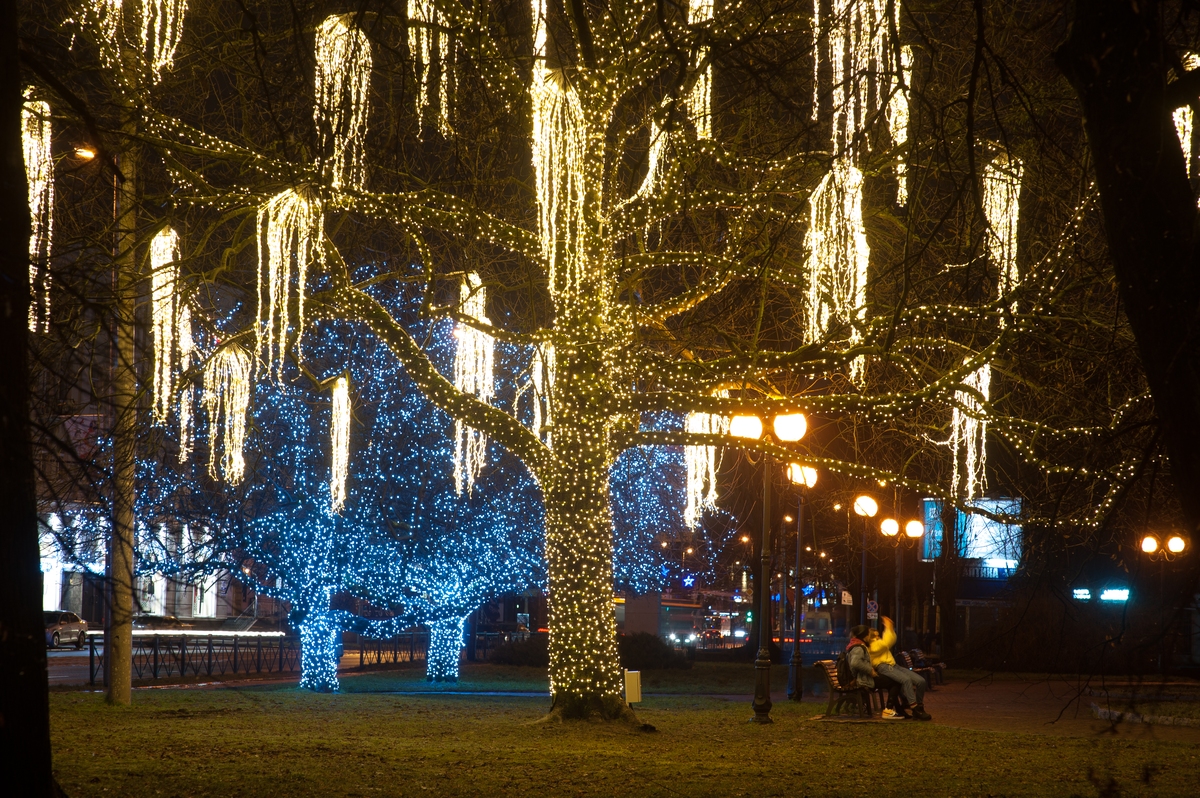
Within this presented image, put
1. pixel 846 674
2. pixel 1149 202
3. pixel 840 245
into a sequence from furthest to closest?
pixel 846 674
pixel 840 245
pixel 1149 202

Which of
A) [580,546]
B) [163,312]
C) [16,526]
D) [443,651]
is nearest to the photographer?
[16,526]

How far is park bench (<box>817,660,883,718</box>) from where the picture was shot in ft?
57.6

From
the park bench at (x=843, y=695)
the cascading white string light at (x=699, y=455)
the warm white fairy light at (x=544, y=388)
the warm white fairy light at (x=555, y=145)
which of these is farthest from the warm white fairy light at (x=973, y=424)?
the warm white fairy light at (x=555, y=145)

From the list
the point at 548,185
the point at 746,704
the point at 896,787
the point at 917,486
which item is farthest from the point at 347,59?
the point at 746,704

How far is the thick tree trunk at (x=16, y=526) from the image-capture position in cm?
533

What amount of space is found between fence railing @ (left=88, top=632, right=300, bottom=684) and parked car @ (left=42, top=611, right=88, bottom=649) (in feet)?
33.1

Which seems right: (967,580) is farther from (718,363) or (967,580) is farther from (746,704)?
(718,363)

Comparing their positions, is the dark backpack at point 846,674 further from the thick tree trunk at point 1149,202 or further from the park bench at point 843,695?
the thick tree trunk at point 1149,202

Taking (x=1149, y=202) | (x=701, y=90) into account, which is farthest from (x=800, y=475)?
(x=1149, y=202)

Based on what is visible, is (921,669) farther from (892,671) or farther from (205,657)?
(205,657)

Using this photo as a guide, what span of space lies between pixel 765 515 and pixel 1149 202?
42.7 feet

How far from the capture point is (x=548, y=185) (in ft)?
41.9

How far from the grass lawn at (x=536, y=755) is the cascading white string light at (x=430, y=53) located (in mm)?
5975

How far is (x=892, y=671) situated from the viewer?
696 inches
